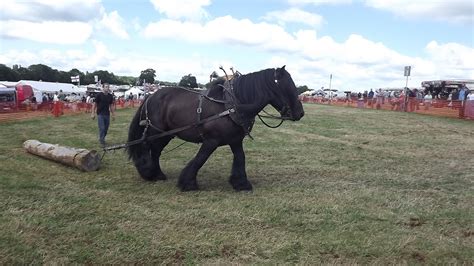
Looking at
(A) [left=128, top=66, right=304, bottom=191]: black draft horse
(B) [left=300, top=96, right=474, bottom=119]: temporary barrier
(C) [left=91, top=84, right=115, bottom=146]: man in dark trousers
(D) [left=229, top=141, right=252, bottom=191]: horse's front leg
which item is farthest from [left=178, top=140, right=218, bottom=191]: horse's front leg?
(B) [left=300, top=96, right=474, bottom=119]: temporary barrier

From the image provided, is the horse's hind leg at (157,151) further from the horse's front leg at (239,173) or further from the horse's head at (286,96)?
the horse's head at (286,96)

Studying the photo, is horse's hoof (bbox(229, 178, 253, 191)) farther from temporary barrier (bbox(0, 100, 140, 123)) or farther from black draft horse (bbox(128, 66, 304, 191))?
temporary barrier (bbox(0, 100, 140, 123))

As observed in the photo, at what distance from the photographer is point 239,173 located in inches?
284

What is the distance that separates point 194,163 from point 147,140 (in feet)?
3.90

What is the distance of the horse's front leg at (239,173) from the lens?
7.20 m


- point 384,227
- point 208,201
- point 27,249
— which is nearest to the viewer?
point 27,249

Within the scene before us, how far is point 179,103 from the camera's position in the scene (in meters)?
7.43

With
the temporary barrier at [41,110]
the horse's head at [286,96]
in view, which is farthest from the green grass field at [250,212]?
the temporary barrier at [41,110]

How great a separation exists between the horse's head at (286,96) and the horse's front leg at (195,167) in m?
1.17

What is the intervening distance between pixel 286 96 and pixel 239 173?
4.67 ft

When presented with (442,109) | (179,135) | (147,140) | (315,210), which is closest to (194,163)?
(179,135)

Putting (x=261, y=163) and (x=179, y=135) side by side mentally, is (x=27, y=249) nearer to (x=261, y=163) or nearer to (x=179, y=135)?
(x=179, y=135)

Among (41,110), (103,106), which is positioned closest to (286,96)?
(103,106)

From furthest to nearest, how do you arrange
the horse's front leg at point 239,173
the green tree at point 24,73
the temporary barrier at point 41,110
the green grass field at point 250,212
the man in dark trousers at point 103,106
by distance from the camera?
the green tree at point 24,73, the temporary barrier at point 41,110, the man in dark trousers at point 103,106, the horse's front leg at point 239,173, the green grass field at point 250,212
